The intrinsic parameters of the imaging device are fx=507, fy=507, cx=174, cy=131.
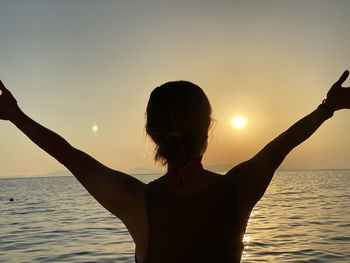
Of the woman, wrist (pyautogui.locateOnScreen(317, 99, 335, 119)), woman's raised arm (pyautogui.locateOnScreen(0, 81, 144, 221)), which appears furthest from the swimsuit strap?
wrist (pyautogui.locateOnScreen(317, 99, 335, 119))

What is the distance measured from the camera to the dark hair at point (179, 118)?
7.02 ft

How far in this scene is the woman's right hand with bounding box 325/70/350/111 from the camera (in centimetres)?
250

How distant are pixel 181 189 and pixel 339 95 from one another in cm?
97

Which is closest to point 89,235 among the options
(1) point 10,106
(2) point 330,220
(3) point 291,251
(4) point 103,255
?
(4) point 103,255

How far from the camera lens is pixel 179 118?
84.5 inches

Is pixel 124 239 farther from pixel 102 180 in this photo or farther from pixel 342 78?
pixel 102 180

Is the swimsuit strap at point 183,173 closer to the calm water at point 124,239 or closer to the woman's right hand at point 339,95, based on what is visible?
the woman's right hand at point 339,95

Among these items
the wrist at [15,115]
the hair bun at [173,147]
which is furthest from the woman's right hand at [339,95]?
the wrist at [15,115]

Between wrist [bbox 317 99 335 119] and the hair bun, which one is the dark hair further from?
wrist [bbox 317 99 335 119]

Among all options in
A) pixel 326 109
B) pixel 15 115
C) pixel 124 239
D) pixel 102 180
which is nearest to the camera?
pixel 102 180

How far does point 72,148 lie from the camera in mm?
2188

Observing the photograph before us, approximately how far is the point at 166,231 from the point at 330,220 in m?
21.9

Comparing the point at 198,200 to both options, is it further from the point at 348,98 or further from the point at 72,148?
the point at 348,98

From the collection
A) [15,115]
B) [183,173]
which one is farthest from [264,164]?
[15,115]
